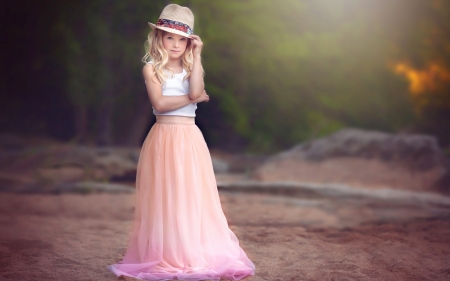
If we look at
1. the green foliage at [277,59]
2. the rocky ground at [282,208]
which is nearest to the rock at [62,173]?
the rocky ground at [282,208]

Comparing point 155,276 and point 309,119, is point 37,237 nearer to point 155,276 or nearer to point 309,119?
point 155,276

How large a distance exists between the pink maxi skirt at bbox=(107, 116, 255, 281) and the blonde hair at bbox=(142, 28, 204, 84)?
0.90 ft

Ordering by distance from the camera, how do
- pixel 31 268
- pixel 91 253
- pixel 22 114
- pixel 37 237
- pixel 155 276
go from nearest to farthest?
1. pixel 155 276
2. pixel 31 268
3. pixel 91 253
4. pixel 37 237
5. pixel 22 114

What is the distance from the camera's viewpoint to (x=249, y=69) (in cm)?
998

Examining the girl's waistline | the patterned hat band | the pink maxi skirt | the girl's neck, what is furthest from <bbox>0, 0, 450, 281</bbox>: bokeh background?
the patterned hat band

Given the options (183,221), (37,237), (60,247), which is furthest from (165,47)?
(37,237)

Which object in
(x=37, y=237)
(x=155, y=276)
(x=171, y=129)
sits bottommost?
(x=37, y=237)

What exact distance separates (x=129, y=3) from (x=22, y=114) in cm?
249

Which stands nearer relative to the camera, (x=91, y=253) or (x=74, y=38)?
(x=91, y=253)

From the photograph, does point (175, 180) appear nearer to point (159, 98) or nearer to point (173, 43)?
point (159, 98)

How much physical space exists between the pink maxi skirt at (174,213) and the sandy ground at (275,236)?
1.09 ft

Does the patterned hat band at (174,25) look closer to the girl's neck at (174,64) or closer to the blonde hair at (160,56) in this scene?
the blonde hair at (160,56)

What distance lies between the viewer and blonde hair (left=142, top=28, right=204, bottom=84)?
3.44 metres

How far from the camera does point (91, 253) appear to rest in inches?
176
